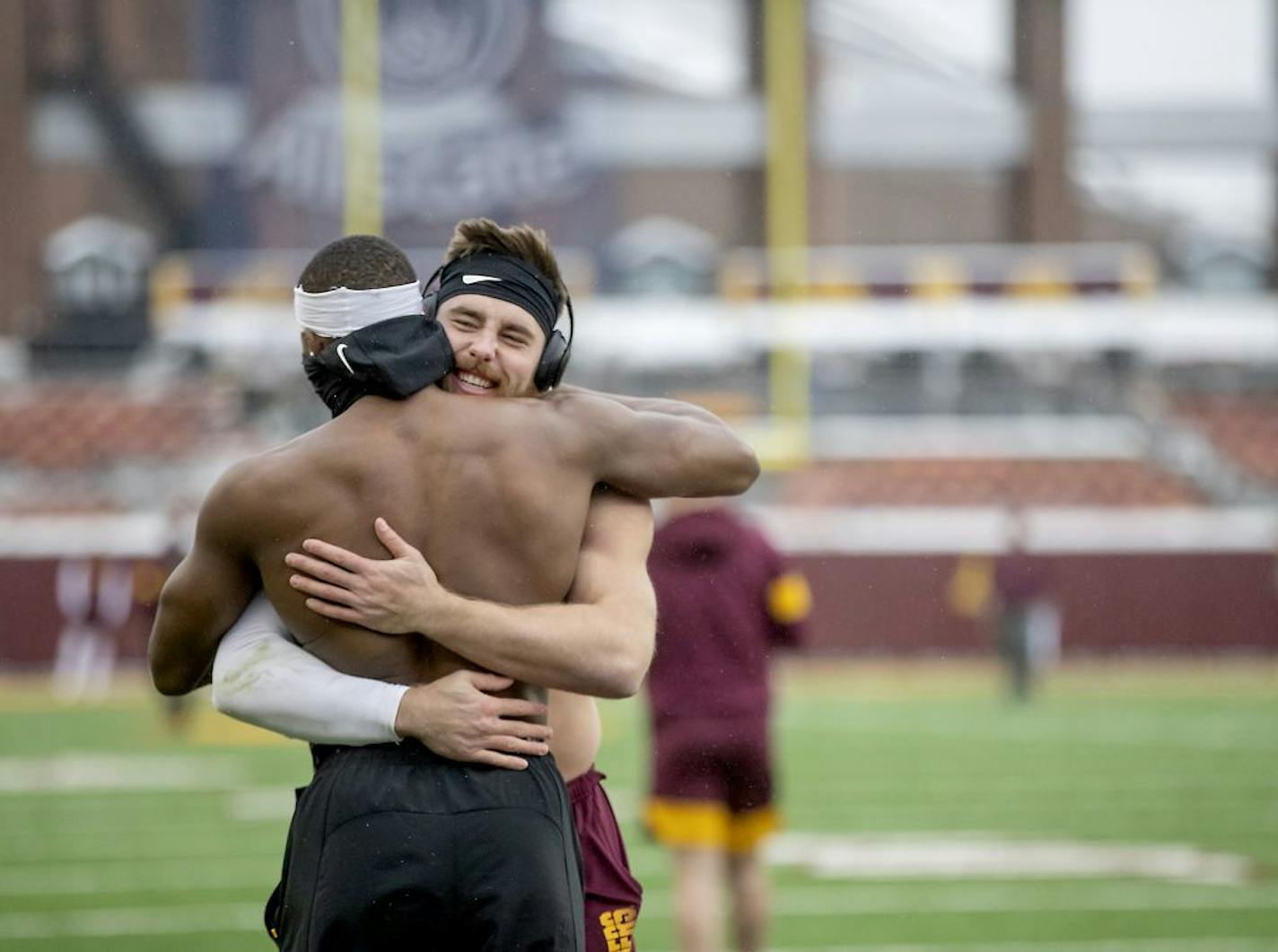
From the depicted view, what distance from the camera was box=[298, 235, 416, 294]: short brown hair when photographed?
3084 millimetres

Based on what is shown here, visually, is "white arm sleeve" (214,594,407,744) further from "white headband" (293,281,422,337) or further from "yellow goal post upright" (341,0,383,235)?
"yellow goal post upright" (341,0,383,235)

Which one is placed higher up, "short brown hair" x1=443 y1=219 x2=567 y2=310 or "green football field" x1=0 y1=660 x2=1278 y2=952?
"short brown hair" x1=443 y1=219 x2=567 y2=310

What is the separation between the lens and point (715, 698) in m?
6.15

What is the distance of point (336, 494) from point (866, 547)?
20.6m

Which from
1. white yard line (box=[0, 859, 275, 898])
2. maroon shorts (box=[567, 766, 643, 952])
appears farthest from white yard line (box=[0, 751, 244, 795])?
maroon shorts (box=[567, 766, 643, 952])

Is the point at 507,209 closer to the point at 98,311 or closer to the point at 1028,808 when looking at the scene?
the point at 98,311

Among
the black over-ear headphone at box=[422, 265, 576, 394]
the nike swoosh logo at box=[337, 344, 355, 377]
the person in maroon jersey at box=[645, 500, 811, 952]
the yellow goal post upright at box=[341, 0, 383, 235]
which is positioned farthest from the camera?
the yellow goal post upright at box=[341, 0, 383, 235]

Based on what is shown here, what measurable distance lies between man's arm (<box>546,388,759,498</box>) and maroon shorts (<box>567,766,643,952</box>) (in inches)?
23.1

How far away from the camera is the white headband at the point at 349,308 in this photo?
10.1 feet

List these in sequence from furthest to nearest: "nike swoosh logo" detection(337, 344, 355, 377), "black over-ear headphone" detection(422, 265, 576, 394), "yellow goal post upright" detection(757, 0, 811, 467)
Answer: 1. "yellow goal post upright" detection(757, 0, 811, 467)
2. "black over-ear headphone" detection(422, 265, 576, 394)
3. "nike swoosh logo" detection(337, 344, 355, 377)

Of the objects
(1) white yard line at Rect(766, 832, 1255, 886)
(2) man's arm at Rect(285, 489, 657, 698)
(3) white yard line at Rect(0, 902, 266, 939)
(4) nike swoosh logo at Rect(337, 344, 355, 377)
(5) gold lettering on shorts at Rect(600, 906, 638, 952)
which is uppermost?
(4) nike swoosh logo at Rect(337, 344, 355, 377)

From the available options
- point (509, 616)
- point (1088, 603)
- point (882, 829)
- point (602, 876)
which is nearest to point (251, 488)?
point (509, 616)

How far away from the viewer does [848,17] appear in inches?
1597

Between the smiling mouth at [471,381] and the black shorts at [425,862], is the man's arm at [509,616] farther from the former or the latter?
the smiling mouth at [471,381]
